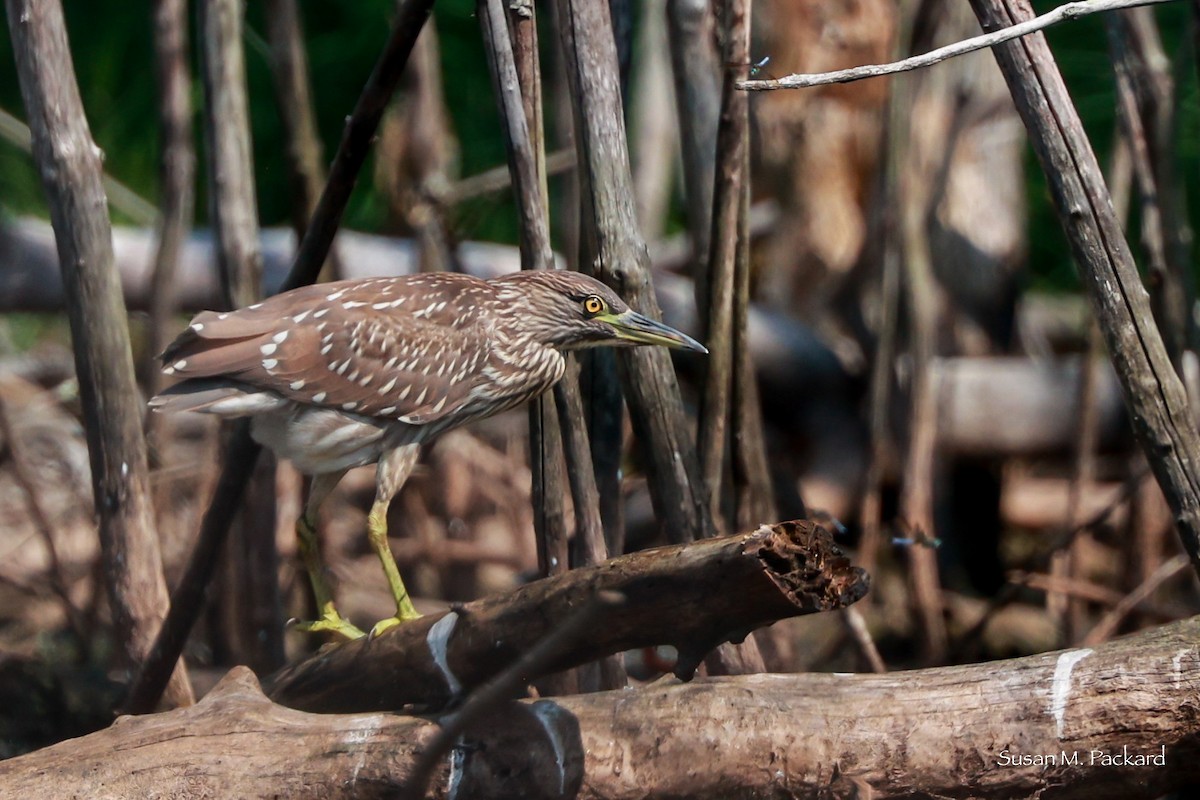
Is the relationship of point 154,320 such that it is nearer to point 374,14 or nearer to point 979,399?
point 979,399

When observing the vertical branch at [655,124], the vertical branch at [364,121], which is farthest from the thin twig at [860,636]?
the vertical branch at [655,124]

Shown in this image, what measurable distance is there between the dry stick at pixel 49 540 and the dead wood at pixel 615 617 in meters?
1.57

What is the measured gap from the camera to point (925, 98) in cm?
599

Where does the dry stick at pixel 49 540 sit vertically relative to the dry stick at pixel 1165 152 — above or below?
below

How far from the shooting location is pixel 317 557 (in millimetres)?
3697

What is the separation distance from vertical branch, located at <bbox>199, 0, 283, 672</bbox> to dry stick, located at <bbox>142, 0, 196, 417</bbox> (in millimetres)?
624

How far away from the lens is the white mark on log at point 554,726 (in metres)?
2.70

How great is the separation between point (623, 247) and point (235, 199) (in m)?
1.24

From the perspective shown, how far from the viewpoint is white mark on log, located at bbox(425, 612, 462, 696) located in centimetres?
285

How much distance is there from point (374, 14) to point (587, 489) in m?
6.91

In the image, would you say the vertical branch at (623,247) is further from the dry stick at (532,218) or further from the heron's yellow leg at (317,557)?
the heron's yellow leg at (317,557)

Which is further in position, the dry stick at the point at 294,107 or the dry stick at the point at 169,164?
the dry stick at the point at 169,164

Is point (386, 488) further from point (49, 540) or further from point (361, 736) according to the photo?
point (49, 540)

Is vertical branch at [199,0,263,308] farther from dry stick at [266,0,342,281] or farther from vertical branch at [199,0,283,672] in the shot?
dry stick at [266,0,342,281]
